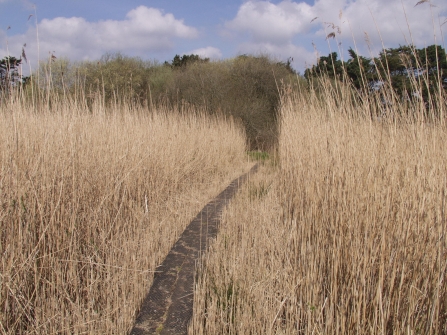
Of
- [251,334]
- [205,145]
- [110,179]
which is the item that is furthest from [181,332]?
[205,145]

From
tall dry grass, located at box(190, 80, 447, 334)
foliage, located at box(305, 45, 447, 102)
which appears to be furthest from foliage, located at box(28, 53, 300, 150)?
tall dry grass, located at box(190, 80, 447, 334)

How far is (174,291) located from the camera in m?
2.69

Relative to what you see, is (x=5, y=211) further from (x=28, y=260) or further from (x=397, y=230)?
(x=397, y=230)

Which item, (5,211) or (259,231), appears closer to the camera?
(5,211)

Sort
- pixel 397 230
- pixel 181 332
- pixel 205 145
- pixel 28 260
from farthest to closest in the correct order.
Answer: pixel 205 145 < pixel 28 260 < pixel 181 332 < pixel 397 230

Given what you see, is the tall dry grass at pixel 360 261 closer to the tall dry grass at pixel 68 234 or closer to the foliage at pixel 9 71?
the tall dry grass at pixel 68 234

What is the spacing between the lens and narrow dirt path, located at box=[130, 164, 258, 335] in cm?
229

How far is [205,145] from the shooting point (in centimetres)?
885

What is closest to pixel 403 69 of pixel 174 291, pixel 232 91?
pixel 174 291

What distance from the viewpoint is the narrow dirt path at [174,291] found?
7.50 feet

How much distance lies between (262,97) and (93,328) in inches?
629

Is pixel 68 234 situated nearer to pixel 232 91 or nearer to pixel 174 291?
pixel 174 291

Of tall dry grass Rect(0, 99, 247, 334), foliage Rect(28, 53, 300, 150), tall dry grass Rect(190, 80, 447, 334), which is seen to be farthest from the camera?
foliage Rect(28, 53, 300, 150)

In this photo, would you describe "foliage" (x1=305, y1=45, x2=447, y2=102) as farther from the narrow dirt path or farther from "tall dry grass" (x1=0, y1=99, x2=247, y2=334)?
"tall dry grass" (x1=0, y1=99, x2=247, y2=334)
